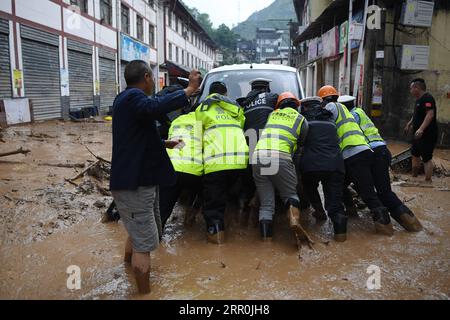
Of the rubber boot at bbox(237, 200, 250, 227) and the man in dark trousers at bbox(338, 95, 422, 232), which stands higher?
the man in dark trousers at bbox(338, 95, 422, 232)

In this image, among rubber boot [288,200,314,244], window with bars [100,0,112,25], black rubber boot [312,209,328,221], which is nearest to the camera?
rubber boot [288,200,314,244]

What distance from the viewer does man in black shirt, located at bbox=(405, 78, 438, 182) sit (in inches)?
262

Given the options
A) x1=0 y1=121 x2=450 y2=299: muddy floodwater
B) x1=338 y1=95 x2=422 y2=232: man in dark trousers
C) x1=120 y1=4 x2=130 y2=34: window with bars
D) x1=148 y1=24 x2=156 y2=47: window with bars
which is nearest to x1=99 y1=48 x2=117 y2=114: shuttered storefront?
x1=120 y1=4 x2=130 y2=34: window with bars

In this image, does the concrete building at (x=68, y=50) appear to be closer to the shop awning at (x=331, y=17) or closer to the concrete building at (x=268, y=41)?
the shop awning at (x=331, y=17)

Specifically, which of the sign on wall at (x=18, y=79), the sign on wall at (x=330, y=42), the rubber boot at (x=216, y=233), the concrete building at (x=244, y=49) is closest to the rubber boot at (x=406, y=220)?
the rubber boot at (x=216, y=233)

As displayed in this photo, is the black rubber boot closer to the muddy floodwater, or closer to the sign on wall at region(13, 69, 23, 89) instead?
the muddy floodwater

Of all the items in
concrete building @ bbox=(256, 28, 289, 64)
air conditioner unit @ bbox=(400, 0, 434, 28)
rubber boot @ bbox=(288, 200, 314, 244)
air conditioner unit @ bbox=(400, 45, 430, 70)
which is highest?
concrete building @ bbox=(256, 28, 289, 64)

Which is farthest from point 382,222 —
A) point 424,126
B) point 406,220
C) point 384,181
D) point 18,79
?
point 18,79

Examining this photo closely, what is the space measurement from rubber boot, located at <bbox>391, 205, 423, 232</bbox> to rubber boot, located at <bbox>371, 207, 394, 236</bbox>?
0.18 metres

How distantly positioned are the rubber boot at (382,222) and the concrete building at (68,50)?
1132cm

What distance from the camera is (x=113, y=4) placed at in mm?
21047

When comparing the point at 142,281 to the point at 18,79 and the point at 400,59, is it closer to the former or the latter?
the point at 400,59

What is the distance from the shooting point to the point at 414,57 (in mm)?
10523

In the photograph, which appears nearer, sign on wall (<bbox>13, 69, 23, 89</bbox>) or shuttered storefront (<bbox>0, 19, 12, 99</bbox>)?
shuttered storefront (<bbox>0, 19, 12, 99</bbox>)
